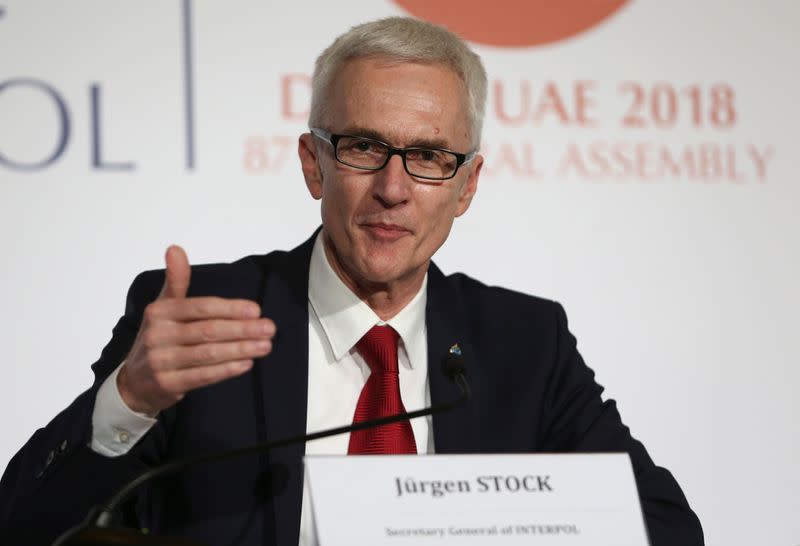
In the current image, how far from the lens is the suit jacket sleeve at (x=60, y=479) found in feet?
4.67

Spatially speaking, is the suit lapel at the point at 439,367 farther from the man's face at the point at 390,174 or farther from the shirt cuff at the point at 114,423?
the shirt cuff at the point at 114,423

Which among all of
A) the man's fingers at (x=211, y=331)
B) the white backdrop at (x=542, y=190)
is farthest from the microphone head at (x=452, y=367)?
the white backdrop at (x=542, y=190)

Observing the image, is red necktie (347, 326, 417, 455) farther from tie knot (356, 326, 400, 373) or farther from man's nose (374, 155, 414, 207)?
man's nose (374, 155, 414, 207)

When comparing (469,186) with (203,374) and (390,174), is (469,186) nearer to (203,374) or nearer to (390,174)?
(390,174)

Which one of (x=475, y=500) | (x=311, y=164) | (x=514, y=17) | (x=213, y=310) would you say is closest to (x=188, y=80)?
(x=311, y=164)

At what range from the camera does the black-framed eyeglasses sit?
72.7 inches

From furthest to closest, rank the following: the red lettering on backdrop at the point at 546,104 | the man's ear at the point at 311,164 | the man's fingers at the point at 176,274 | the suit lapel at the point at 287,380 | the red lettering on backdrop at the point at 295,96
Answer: the red lettering on backdrop at the point at 546,104 < the red lettering on backdrop at the point at 295,96 < the man's ear at the point at 311,164 < the suit lapel at the point at 287,380 < the man's fingers at the point at 176,274

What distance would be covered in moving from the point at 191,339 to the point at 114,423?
0.80 feet

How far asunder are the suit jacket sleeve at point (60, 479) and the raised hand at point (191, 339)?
6.8 inches

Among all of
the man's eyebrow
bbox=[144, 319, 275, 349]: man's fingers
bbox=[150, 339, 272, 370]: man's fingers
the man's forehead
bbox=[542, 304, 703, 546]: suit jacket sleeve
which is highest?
the man's forehead

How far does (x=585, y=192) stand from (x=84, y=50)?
1.41m

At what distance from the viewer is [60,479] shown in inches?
56.6

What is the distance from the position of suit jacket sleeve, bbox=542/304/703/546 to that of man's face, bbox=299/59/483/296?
0.38m

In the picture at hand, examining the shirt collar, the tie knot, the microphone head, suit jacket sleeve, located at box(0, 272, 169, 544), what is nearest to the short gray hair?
the shirt collar
